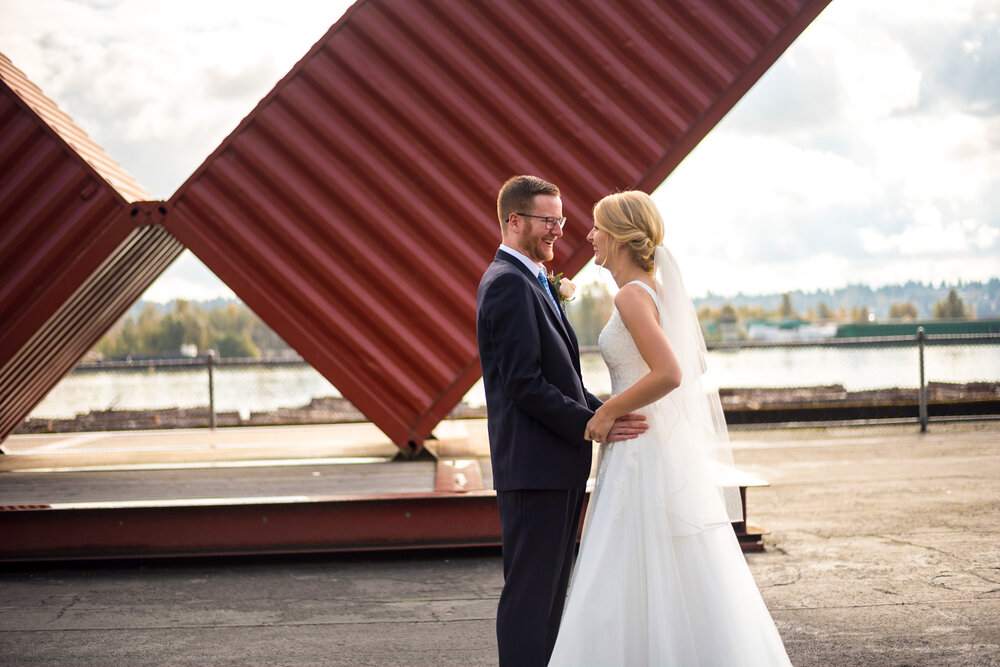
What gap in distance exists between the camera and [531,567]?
306cm

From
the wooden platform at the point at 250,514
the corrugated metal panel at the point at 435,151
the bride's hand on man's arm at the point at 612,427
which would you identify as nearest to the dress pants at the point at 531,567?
the bride's hand on man's arm at the point at 612,427

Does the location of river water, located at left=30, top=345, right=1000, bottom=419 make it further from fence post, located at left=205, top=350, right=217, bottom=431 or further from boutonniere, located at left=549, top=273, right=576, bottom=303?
boutonniere, located at left=549, top=273, right=576, bottom=303

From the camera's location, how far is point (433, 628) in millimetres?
4238

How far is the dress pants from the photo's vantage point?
3.01 metres

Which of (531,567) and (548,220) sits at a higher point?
(548,220)

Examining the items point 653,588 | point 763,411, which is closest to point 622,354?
point 653,588

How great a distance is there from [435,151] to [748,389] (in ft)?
29.9

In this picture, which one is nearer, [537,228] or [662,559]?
[662,559]

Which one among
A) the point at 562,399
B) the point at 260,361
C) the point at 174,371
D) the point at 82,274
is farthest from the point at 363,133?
the point at 174,371

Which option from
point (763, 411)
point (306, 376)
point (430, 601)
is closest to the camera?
point (430, 601)

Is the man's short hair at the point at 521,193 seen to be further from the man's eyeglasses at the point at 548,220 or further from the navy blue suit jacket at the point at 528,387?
the navy blue suit jacket at the point at 528,387

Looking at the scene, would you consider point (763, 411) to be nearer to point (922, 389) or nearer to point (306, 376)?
point (922, 389)

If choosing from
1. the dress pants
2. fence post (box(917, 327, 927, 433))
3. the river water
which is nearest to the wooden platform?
the dress pants

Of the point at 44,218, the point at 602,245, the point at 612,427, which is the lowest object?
the point at 612,427
